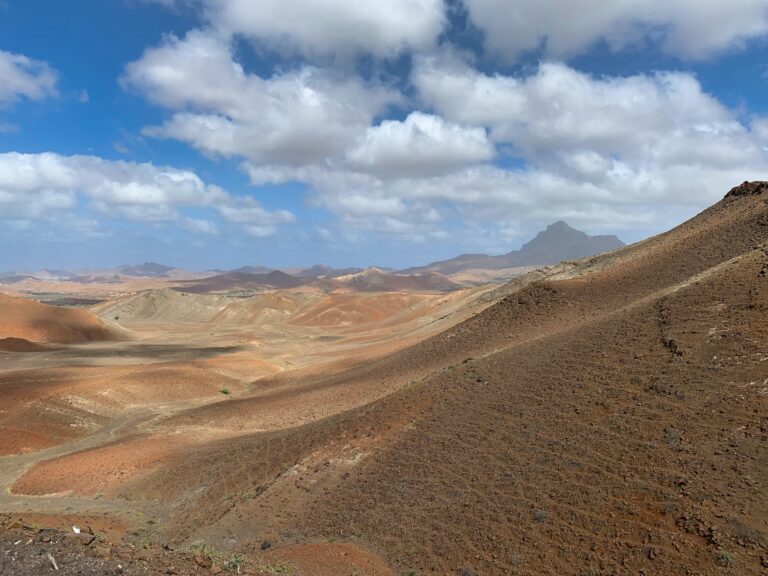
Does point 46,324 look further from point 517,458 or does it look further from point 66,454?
point 517,458

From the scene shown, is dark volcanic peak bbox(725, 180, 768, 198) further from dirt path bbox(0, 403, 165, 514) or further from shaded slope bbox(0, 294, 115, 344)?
shaded slope bbox(0, 294, 115, 344)

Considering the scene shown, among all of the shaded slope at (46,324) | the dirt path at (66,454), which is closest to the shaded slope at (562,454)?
the dirt path at (66,454)

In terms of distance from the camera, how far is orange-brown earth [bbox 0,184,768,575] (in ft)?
31.7

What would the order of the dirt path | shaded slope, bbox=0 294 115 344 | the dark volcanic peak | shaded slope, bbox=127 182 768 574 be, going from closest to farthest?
shaded slope, bbox=127 182 768 574 → the dirt path → the dark volcanic peak → shaded slope, bbox=0 294 115 344

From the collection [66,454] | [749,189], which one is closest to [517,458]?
[66,454]

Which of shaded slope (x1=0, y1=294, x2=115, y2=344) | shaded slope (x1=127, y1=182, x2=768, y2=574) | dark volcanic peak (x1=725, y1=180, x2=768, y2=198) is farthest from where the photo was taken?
shaded slope (x1=0, y1=294, x2=115, y2=344)

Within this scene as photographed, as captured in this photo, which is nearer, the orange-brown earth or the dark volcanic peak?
the orange-brown earth

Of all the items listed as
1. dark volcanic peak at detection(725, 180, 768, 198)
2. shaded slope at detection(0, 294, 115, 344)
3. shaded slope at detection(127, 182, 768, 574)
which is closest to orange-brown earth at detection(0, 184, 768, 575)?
shaded slope at detection(127, 182, 768, 574)

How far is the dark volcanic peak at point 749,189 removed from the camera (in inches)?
1379

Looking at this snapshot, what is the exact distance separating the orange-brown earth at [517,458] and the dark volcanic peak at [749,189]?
820 centimetres

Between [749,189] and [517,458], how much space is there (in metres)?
34.4

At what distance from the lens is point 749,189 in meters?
36.3

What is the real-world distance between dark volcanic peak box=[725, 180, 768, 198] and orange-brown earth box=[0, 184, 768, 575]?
8.20 m

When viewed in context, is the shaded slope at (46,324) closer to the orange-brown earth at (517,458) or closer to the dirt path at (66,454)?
the orange-brown earth at (517,458)
